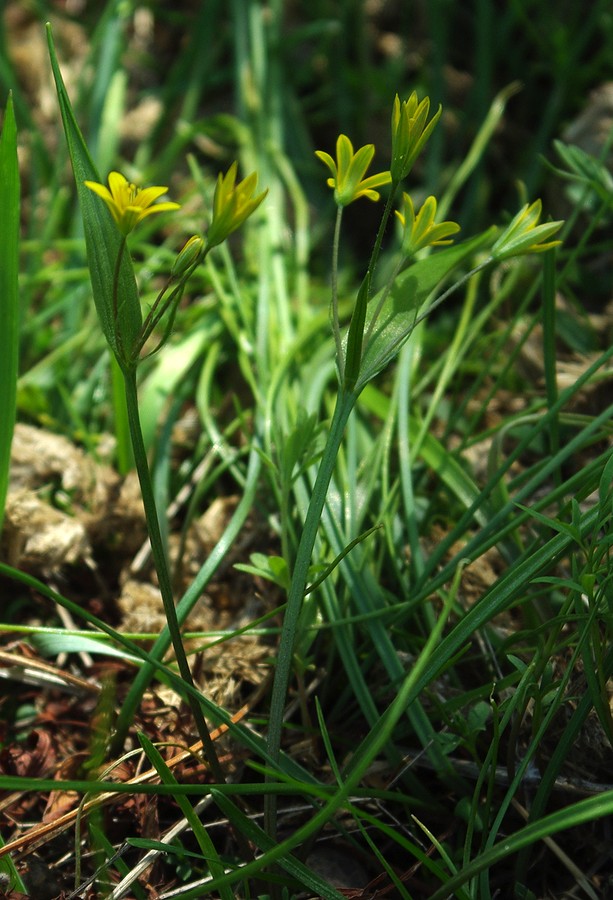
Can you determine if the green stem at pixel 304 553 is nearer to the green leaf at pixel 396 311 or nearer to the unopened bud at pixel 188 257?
the green leaf at pixel 396 311

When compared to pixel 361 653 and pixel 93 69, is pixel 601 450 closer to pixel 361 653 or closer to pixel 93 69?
pixel 361 653

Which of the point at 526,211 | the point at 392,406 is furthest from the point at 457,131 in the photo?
the point at 526,211

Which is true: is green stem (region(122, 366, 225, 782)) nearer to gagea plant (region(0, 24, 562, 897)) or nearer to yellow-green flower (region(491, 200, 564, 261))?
gagea plant (region(0, 24, 562, 897))

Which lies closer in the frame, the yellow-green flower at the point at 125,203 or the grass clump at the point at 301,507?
the yellow-green flower at the point at 125,203

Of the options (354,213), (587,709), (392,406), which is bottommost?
(587,709)

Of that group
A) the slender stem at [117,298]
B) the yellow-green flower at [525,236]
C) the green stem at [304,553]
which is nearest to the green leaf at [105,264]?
the slender stem at [117,298]

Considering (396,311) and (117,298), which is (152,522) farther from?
(396,311)
